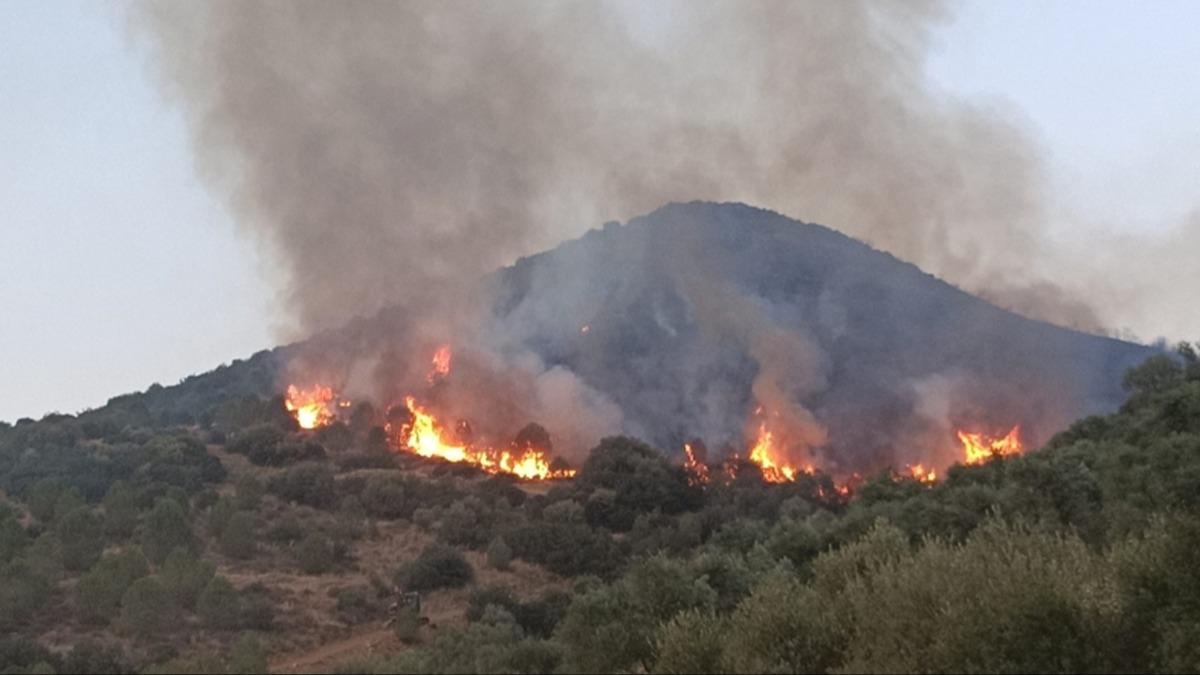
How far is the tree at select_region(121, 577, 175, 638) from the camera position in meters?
43.3

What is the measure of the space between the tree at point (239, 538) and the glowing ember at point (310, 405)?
3798 cm

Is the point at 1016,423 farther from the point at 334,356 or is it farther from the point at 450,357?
the point at 334,356

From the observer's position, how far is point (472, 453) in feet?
306

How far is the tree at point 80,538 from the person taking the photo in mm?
53438

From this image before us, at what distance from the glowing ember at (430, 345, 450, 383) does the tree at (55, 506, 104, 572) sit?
145 ft

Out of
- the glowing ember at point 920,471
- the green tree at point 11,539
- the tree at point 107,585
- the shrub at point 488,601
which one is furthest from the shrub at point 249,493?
the glowing ember at point 920,471

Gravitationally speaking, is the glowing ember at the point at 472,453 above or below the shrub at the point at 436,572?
above

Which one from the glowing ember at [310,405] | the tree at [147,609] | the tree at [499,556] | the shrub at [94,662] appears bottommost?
the shrub at [94,662]

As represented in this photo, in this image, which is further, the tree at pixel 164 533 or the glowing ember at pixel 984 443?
the glowing ember at pixel 984 443

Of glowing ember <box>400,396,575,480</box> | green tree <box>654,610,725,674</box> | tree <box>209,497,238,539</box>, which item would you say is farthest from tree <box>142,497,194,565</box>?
green tree <box>654,610,725,674</box>

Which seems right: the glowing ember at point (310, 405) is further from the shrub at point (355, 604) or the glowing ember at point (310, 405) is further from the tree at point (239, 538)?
the shrub at point (355, 604)

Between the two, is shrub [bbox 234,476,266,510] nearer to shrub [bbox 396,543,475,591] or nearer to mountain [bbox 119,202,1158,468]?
shrub [bbox 396,543,475,591]

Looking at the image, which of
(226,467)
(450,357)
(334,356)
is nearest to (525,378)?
(450,357)

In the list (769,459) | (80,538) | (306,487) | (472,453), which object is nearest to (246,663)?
(80,538)
